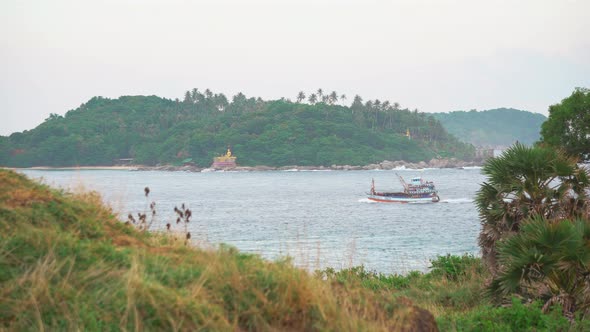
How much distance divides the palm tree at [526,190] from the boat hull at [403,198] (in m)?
71.0

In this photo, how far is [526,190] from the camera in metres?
13.8

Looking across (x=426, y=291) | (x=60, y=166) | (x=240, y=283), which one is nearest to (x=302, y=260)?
(x=240, y=283)

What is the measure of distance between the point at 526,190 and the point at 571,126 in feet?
52.5

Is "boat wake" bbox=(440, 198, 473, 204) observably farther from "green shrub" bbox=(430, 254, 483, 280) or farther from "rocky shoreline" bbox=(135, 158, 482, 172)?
"rocky shoreline" bbox=(135, 158, 482, 172)

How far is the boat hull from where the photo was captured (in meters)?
84.6

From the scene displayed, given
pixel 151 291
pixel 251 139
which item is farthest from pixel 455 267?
pixel 251 139

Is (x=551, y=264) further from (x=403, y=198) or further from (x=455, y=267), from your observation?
(x=403, y=198)

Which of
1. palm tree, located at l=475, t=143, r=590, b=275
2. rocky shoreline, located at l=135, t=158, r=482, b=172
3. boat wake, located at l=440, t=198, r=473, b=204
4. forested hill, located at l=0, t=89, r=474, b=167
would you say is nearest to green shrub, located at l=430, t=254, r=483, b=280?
palm tree, located at l=475, t=143, r=590, b=275

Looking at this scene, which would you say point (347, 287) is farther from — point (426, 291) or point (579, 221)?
point (426, 291)

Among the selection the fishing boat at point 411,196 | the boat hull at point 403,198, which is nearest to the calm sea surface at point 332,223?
the boat hull at point 403,198

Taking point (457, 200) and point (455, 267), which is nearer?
point (455, 267)

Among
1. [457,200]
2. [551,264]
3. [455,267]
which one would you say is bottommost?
[457,200]

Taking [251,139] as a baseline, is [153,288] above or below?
below

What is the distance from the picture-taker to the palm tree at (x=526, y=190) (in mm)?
13578
